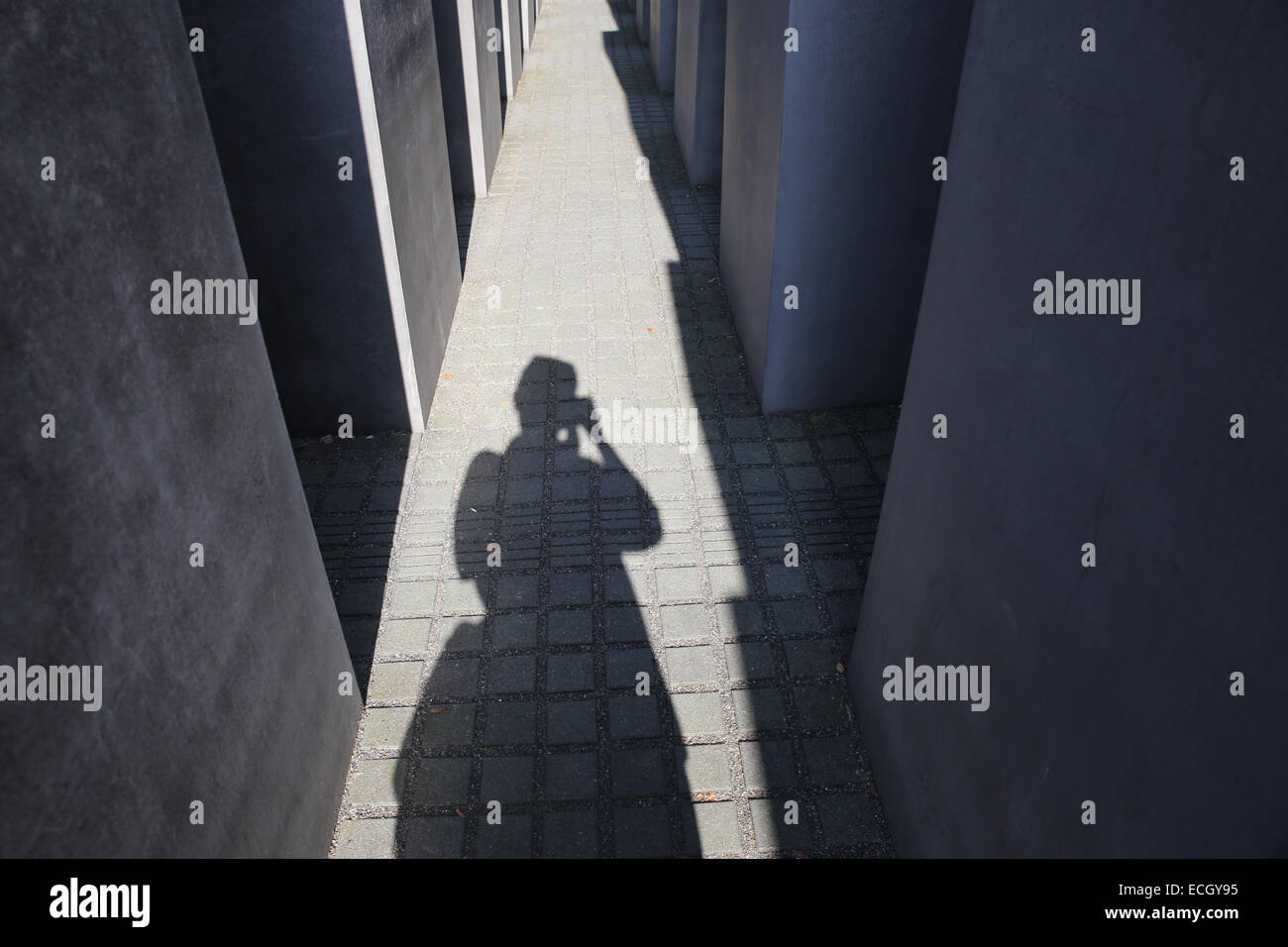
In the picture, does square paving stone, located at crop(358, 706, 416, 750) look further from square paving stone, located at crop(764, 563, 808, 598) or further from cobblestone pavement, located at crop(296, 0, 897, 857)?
square paving stone, located at crop(764, 563, 808, 598)


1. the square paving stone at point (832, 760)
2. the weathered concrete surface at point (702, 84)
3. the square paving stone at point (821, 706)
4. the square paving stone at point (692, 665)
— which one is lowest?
the square paving stone at point (832, 760)

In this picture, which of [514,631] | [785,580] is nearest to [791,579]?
[785,580]

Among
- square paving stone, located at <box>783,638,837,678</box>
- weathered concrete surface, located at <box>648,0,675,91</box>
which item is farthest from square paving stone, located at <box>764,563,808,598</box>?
weathered concrete surface, located at <box>648,0,675,91</box>

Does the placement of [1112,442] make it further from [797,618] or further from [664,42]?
[664,42]

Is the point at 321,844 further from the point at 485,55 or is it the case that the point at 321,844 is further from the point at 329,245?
the point at 485,55

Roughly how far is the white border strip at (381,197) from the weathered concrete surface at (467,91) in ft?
13.1

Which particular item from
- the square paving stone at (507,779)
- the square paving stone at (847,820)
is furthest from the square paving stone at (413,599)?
the square paving stone at (847,820)

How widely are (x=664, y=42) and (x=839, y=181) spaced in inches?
365

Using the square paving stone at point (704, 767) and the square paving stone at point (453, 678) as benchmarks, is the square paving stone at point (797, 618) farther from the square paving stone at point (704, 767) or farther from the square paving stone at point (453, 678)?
the square paving stone at point (453, 678)

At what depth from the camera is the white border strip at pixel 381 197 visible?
5458mm

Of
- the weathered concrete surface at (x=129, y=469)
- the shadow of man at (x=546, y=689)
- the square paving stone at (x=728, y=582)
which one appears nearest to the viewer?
the weathered concrete surface at (x=129, y=469)

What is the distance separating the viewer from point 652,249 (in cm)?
977

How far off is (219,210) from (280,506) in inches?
48.6
